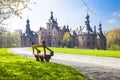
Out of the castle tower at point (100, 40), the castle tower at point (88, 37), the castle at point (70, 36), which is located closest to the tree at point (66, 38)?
the castle at point (70, 36)

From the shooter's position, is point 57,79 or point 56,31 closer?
point 57,79

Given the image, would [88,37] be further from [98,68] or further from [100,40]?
[98,68]

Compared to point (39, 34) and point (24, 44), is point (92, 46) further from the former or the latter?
point (24, 44)

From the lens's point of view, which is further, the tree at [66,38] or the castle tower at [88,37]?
the tree at [66,38]

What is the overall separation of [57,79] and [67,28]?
11458 centimetres

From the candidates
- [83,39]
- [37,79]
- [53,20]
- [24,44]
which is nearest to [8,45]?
[24,44]

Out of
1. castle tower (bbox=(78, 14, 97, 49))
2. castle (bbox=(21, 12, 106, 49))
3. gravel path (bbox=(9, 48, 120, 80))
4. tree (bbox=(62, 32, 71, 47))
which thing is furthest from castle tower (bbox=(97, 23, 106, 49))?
gravel path (bbox=(9, 48, 120, 80))

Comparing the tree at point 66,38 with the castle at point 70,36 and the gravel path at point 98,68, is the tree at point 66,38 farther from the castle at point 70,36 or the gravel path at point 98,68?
the gravel path at point 98,68

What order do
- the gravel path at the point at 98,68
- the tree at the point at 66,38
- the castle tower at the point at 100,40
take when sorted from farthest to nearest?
the castle tower at the point at 100,40
the tree at the point at 66,38
the gravel path at the point at 98,68

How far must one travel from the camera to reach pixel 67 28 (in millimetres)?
125938

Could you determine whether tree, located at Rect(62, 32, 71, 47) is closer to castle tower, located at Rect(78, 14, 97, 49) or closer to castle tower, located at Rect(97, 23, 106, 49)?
castle tower, located at Rect(78, 14, 97, 49)

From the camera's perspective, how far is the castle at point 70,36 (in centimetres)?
10981

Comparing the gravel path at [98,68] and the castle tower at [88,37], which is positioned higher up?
the castle tower at [88,37]

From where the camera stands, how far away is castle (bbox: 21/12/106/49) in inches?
4323
